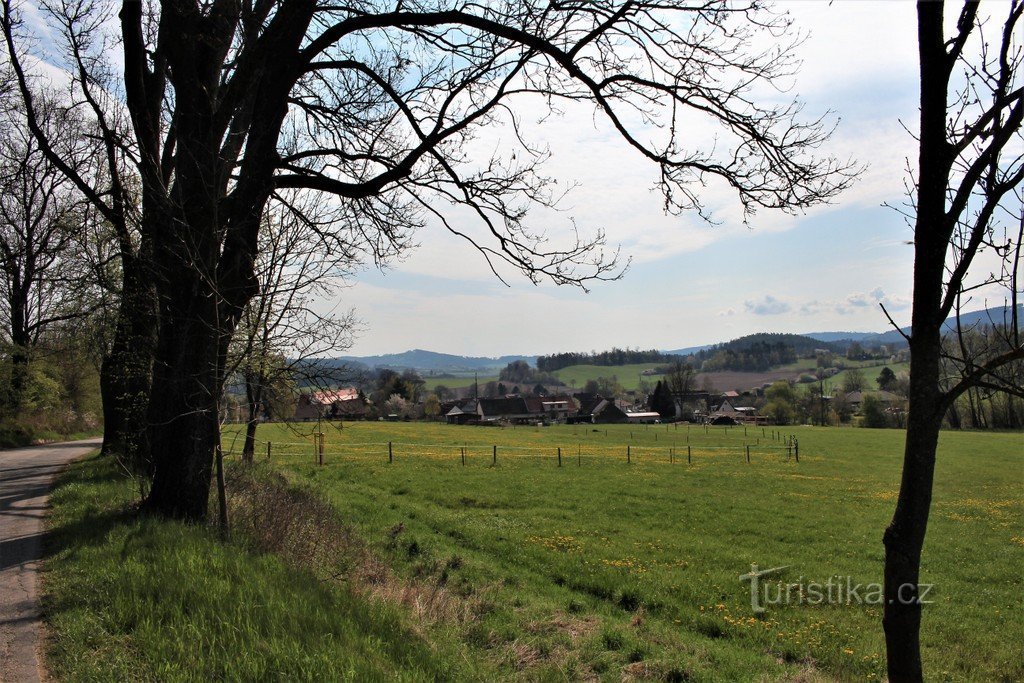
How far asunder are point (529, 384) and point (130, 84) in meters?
186

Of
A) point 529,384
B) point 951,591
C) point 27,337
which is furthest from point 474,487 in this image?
point 529,384

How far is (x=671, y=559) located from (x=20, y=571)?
10.0m

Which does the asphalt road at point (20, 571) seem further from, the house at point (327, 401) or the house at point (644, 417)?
the house at point (644, 417)

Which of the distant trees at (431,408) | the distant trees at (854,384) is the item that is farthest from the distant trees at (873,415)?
the distant trees at (431,408)

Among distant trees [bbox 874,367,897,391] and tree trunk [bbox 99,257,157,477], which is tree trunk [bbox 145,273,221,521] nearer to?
tree trunk [bbox 99,257,157,477]

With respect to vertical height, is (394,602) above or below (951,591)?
above

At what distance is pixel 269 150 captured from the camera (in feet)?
27.2

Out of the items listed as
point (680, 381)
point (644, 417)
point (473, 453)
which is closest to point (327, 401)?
point (473, 453)

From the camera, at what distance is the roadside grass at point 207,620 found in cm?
393

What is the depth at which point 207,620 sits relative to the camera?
4516mm

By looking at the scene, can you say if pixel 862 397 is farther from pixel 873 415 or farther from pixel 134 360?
pixel 134 360

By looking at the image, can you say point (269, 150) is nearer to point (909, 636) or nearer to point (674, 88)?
point (674, 88)

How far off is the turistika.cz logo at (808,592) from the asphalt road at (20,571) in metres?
8.61

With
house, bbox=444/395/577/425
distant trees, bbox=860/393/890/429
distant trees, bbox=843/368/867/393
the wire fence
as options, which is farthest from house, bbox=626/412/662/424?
the wire fence
